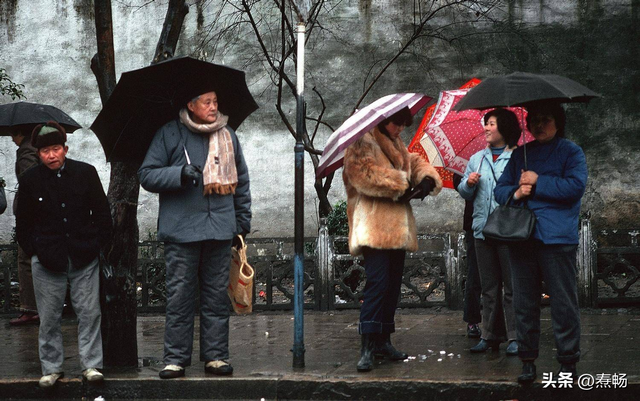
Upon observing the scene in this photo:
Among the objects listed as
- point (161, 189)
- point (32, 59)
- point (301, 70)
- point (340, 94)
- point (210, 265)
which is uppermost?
point (32, 59)

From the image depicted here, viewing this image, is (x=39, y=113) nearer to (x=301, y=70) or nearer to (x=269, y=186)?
(x=301, y=70)

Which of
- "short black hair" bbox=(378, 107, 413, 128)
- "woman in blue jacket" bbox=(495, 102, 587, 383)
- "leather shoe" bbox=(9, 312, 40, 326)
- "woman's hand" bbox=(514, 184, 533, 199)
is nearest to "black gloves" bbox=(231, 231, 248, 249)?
"short black hair" bbox=(378, 107, 413, 128)

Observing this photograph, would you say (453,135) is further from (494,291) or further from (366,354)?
(366,354)

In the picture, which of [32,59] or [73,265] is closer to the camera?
[73,265]

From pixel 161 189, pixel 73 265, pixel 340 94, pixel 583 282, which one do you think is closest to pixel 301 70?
pixel 161 189

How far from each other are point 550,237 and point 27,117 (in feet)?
19.4

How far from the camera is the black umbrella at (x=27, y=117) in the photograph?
8.94 meters

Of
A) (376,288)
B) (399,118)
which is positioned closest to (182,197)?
(376,288)

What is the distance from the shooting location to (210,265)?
21.0 feet

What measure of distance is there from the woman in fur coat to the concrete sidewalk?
365mm

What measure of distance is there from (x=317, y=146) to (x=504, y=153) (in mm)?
8004

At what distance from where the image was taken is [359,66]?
1446 cm

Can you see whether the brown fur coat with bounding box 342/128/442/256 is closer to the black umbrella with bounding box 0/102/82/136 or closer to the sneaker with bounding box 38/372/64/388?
the sneaker with bounding box 38/372/64/388

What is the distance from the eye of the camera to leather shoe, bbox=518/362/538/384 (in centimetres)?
559
